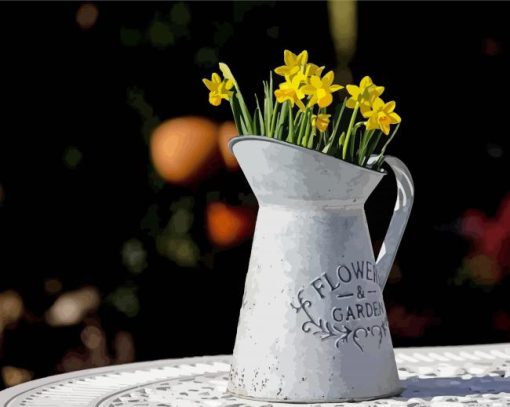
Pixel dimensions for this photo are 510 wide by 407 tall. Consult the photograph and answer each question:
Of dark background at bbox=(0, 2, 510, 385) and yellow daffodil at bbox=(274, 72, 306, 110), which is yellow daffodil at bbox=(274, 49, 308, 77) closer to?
yellow daffodil at bbox=(274, 72, 306, 110)

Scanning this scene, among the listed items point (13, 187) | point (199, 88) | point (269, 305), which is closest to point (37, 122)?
point (13, 187)

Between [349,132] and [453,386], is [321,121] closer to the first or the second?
[349,132]

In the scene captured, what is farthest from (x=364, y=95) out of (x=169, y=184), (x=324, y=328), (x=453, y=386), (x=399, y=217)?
(x=169, y=184)

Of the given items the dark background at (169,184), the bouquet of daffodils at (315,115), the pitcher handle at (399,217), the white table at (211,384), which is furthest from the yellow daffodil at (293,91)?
the dark background at (169,184)

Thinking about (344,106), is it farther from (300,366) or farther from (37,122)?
(37,122)

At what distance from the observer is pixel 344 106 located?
64.1 inches

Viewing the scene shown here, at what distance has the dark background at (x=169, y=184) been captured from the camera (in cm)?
255

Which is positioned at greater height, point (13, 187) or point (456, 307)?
point (13, 187)

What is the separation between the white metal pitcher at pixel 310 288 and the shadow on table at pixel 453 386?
0.19ft

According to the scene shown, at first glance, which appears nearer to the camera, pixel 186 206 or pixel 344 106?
pixel 344 106

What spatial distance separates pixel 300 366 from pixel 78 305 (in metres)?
1.06

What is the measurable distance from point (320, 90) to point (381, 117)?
0.26 ft

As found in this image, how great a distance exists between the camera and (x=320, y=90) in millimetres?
1579

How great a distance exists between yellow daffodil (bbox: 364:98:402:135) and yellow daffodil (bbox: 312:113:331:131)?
0.05 m
